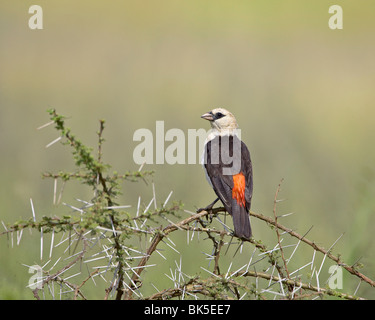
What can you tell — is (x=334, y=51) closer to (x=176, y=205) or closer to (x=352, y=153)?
(x=352, y=153)

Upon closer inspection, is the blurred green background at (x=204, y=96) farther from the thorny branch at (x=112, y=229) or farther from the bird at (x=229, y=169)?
the thorny branch at (x=112, y=229)

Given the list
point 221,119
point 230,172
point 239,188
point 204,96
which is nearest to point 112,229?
point 239,188

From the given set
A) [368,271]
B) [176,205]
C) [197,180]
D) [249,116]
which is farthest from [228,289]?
[249,116]

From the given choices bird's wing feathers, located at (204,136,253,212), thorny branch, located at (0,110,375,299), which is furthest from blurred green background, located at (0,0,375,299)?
thorny branch, located at (0,110,375,299)

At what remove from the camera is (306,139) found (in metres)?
7.63

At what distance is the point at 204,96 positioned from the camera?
845cm

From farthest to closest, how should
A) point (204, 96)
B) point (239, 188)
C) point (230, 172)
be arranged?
point (204, 96)
point (230, 172)
point (239, 188)

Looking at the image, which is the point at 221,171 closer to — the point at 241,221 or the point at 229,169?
the point at 229,169

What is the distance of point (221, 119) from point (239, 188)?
4.08 feet

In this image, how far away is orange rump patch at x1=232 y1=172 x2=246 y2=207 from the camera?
5358mm

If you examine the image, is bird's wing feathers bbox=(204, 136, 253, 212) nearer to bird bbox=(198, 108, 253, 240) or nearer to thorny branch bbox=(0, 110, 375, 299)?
bird bbox=(198, 108, 253, 240)

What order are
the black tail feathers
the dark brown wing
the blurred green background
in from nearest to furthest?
1. the black tail feathers
2. the dark brown wing
3. the blurred green background

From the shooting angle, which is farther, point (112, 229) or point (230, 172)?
point (230, 172)

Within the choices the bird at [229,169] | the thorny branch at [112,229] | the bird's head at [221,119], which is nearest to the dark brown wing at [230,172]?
the bird at [229,169]
